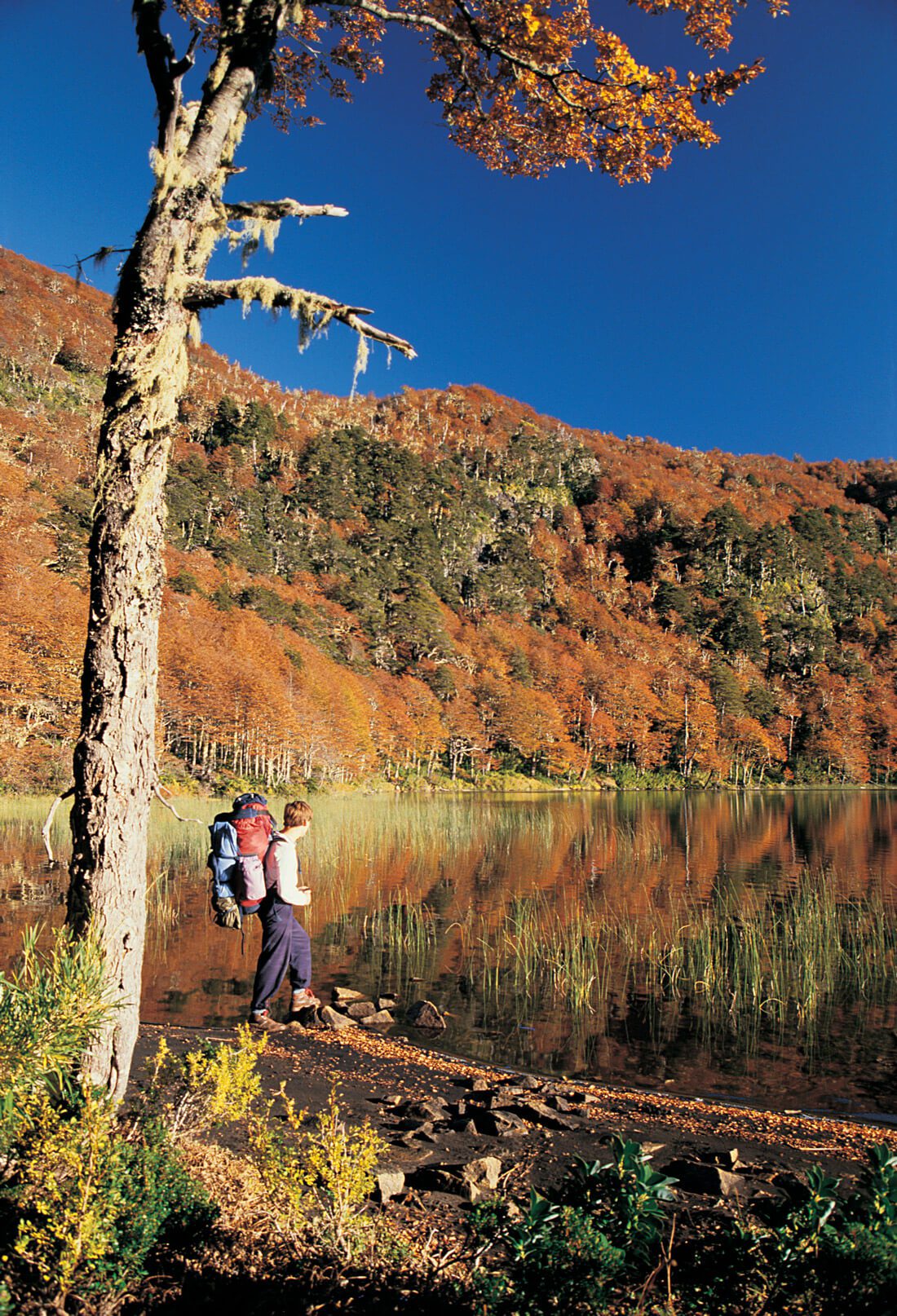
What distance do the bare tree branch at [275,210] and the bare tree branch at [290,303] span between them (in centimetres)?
58

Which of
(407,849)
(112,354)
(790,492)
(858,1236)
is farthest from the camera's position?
(790,492)

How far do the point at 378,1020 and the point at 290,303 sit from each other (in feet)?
21.2

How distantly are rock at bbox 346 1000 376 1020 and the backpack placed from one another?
180 cm

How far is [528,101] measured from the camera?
5855mm

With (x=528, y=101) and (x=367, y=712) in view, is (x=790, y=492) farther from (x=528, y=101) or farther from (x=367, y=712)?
(x=528, y=101)

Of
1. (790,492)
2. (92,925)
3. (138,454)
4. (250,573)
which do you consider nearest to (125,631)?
(138,454)

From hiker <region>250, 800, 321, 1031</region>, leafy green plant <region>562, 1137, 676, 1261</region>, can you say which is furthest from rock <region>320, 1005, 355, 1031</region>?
leafy green plant <region>562, 1137, 676, 1261</region>

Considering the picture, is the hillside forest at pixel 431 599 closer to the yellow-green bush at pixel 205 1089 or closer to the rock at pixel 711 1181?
the yellow-green bush at pixel 205 1089

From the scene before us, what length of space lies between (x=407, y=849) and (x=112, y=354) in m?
19.4

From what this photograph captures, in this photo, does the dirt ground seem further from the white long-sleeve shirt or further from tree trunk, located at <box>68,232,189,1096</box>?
tree trunk, located at <box>68,232,189,1096</box>

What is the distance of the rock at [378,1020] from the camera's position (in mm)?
7516

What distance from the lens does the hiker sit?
682 cm

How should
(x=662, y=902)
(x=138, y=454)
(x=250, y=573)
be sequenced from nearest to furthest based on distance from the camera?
(x=138, y=454), (x=662, y=902), (x=250, y=573)

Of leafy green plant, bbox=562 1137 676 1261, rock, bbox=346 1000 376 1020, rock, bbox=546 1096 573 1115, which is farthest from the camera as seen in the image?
rock, bbox=346 1000 376 1020
